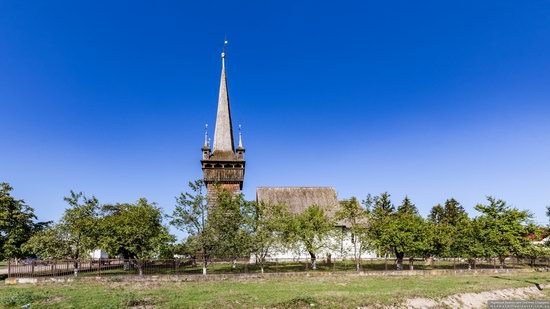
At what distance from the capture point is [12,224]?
Result: 1199 inches

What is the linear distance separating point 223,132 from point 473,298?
40274 millimetres

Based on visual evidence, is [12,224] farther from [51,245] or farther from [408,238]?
[408,238]

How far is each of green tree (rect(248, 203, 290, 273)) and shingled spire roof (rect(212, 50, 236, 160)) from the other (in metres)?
18.4

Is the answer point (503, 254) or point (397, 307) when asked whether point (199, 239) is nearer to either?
point (397, 307)

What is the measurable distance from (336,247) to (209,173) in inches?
874

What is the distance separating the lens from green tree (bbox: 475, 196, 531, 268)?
109 ft

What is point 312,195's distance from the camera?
160ft

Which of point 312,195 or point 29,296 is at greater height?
point 312,195

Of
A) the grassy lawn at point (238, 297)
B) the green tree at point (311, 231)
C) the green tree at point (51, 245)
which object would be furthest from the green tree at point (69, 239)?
the green tree at point (311, 231)

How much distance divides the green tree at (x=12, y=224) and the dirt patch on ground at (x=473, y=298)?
99.1ft

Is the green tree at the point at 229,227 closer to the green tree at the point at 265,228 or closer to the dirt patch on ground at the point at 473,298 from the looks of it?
the green tree at the point at 265,228

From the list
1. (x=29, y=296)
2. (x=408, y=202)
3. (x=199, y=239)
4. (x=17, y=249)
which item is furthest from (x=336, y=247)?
(x=408, y=202)

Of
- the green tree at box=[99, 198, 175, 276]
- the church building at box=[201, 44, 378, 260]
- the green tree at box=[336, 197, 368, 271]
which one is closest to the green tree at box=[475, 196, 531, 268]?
the green tree at box=[336, 197, 368, 271]

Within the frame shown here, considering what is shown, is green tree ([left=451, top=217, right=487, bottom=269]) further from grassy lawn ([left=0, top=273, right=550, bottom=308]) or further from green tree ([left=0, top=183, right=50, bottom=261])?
green tree ([left=0, top=183, right=50, bottom=261])
